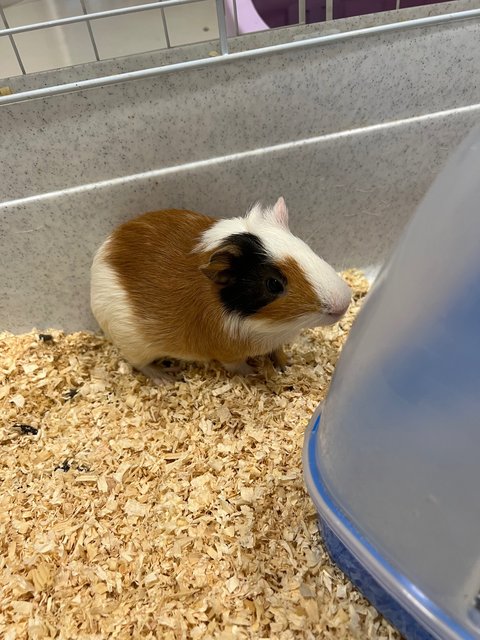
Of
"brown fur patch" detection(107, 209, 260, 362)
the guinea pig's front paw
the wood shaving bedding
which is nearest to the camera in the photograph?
the wood shaving bedding

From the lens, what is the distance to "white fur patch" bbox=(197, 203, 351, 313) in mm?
1173

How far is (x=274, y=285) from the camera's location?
1204 mm

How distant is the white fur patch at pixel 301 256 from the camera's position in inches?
46.2

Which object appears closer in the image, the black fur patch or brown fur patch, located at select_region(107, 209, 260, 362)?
the black fur patch

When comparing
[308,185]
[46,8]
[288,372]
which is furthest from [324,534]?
[46,8]

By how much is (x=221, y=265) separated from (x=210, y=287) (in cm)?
10

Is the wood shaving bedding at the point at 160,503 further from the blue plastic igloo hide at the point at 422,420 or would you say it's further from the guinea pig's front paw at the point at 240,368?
the blue plastic igloo hide at the point at 422,420

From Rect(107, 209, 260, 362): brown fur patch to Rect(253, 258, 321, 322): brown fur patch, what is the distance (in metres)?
0.17

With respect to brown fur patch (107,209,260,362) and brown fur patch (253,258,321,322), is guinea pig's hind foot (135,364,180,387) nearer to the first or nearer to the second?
brown fur patch (107,209,260,362)

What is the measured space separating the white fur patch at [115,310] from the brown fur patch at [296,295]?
411 mm

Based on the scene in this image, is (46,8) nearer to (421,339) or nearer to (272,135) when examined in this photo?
(272,135)

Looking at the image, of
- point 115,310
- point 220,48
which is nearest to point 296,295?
point 115,310

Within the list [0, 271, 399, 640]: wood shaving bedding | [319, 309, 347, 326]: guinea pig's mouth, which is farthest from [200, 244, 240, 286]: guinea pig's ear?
[0, 271, 399, 640]: wood shaving bedding

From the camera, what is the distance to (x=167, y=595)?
42.8 inches
